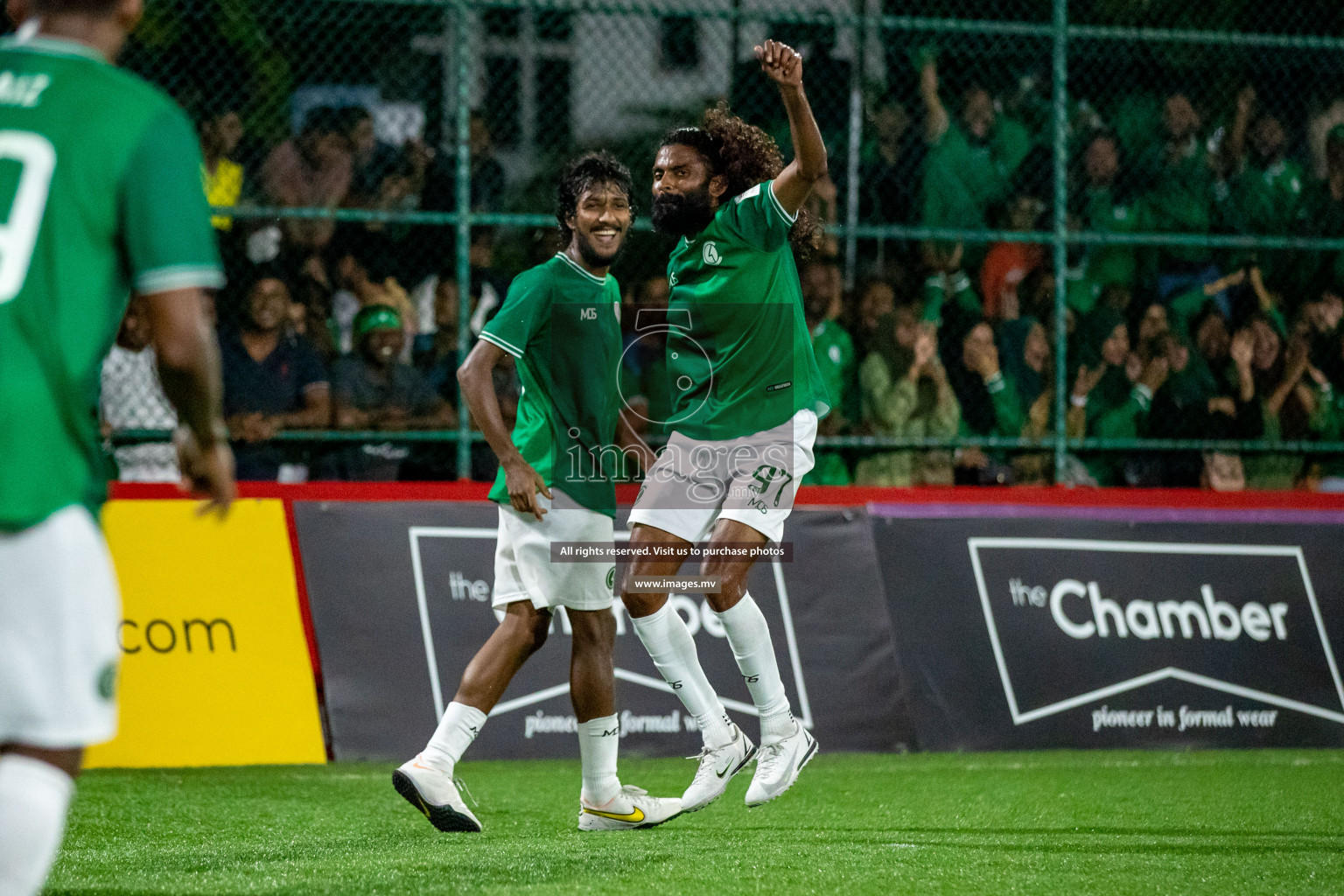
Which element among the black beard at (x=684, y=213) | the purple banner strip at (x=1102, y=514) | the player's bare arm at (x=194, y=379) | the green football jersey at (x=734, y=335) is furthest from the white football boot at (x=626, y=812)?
the purple banner strip at (x=1102, y=514)

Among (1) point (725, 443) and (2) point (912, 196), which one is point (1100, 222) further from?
(1) point (725, 443)

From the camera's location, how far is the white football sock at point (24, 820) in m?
2.56

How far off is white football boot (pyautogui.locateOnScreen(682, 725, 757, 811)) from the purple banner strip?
294 centimetres

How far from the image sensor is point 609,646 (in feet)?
18.5

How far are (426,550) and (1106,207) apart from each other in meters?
5.02

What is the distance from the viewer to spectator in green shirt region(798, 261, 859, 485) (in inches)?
358

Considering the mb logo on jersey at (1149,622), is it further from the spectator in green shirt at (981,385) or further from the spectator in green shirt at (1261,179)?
the spectator in green shirt at (1261,179)

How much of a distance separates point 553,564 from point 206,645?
2.78 metres

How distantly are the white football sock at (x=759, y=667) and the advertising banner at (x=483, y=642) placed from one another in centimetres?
193

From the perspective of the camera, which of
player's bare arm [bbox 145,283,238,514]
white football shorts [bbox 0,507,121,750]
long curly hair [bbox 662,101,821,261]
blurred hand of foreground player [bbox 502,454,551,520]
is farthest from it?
long curly hair [bbox 662,101,821,261]

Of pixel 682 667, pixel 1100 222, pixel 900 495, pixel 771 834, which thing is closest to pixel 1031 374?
pixel 1100 222

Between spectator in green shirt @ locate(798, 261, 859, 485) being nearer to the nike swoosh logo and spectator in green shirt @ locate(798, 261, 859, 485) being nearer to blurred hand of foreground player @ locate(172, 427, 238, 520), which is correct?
the nike swoosh logo

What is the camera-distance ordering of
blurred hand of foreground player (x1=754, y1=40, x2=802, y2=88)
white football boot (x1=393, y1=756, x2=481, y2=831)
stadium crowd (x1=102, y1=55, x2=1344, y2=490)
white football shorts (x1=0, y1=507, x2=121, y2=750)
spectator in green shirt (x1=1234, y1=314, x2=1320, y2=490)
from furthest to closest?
spectator in green shirt (x1=1234, y1=314, x2=1320, y2=490)
stadium crowd (x1=102, y1=55, x2=1344, y2=490)
white football boot (x1=393, y1=756, x2=481, y2=831)
blurred hand of foreground player (x1=754, y1=40, x2=802, y2=88)
white football shorts (x1=0, y1=507, x2=121, y2=750)

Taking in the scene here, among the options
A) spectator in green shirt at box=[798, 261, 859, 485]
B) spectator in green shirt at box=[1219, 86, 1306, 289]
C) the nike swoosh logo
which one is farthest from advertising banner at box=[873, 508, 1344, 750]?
the nike swoosh logo
